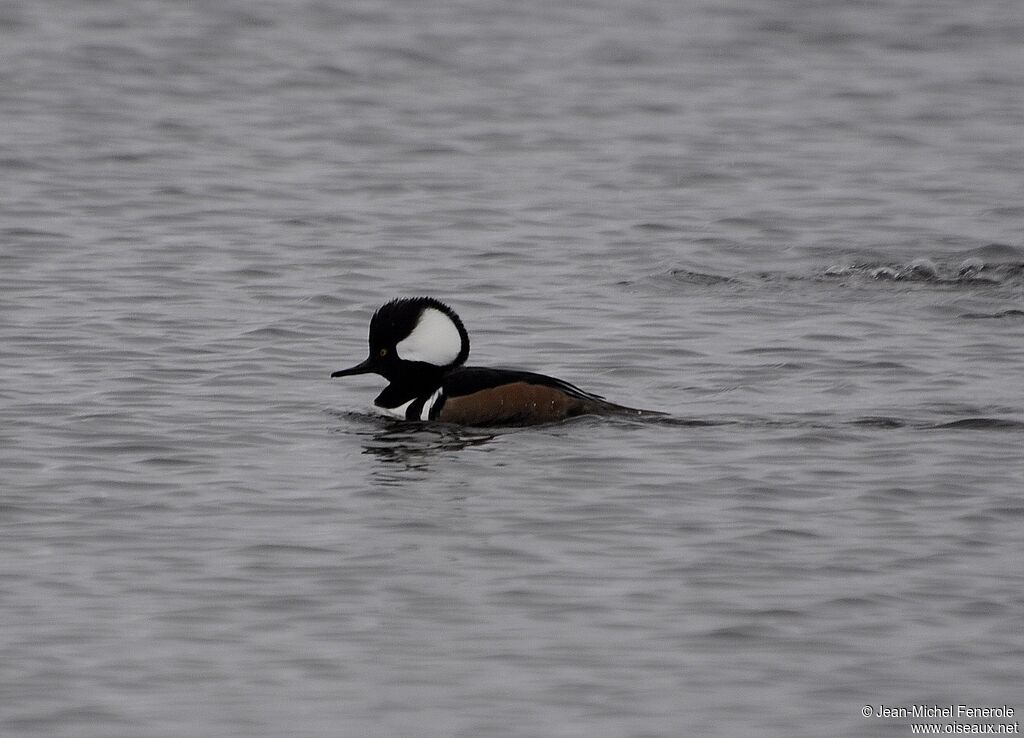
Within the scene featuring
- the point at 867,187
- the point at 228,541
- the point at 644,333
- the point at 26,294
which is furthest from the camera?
the point at 867,187

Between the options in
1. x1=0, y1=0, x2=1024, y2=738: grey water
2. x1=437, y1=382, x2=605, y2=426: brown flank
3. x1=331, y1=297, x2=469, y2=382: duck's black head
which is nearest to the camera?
x1=0, y1=0, x2=1024, y2=738: grey water

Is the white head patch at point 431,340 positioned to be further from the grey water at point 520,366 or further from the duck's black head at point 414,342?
the grey water at point 520,366

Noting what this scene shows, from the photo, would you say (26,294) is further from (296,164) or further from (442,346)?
(296,164)

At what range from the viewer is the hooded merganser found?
10.8 meters

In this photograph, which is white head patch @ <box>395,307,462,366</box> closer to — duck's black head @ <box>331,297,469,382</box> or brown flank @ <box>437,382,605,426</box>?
duck's black head @ <box>331,297,469,382</box>

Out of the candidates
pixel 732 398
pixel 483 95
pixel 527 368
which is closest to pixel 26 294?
pixel 527 368

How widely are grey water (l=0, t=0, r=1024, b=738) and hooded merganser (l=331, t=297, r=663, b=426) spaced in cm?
17

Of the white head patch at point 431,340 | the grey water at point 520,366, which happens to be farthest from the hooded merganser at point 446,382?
the grey water at point 520,366

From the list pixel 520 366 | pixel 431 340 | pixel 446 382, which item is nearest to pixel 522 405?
pixel 446 382

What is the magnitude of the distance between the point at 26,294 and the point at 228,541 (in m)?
6.00

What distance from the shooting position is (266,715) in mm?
6832

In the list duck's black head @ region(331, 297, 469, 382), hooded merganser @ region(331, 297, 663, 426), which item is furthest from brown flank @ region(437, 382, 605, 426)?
duck's black head @ region(331, 297, 469, 382)

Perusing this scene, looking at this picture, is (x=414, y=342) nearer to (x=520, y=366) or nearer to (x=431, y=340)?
(x=431, y=340)

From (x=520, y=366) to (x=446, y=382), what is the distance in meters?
1.35
